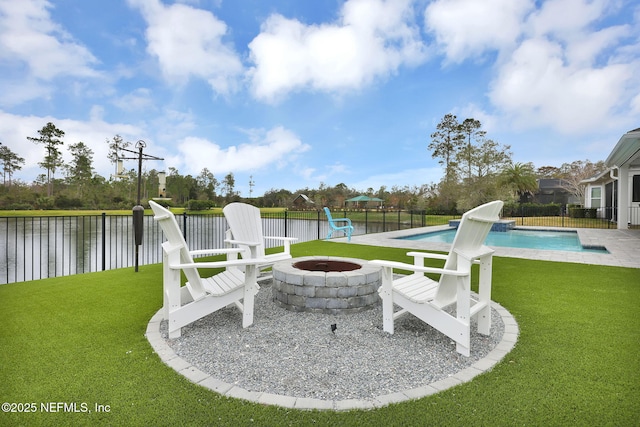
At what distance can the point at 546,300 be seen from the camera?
3.76m

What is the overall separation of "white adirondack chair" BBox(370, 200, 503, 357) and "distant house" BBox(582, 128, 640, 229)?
22.9 feet

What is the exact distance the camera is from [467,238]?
2439 millimetres

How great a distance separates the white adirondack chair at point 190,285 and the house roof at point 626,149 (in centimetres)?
854

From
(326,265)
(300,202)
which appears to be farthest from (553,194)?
(326,265)

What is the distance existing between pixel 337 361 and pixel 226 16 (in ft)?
30.6

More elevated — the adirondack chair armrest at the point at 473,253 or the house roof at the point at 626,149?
the house roof at the point at 626,149

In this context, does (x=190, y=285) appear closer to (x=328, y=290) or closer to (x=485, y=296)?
(x=328, y=290)

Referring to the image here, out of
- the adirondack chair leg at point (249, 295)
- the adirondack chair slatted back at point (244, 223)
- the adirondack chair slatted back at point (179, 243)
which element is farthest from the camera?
the adirondack chair slatted back at point (244, 223)

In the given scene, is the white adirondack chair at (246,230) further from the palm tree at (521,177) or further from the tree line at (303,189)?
the palm tree at (521,177)

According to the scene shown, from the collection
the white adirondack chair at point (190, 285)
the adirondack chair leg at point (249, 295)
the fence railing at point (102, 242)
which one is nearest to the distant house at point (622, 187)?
the fence railing at point (102, 242)

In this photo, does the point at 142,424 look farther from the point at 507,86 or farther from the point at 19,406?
the point at 507,86

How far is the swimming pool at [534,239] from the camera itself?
32.1 ft

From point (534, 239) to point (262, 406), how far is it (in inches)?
528

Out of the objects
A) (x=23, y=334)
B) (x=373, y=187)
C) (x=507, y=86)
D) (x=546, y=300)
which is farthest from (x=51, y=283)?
(x=373, y=187)
